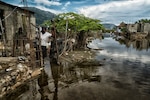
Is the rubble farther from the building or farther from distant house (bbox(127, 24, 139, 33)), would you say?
distant house (bbox(127, 24, 139, 33))

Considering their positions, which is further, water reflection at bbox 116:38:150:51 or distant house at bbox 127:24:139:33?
distant house at bbox 127:24:139:33

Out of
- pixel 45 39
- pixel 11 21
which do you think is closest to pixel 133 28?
pixel 11 21

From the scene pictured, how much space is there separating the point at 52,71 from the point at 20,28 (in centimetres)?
1049

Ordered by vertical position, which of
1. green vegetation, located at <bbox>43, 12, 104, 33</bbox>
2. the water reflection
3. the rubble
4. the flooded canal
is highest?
green vegetation, located at <bbox>43, 12, 104, 33</bbox>

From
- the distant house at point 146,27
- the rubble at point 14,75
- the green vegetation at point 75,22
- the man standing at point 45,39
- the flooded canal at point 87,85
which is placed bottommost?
the flooded canal at point 87,85

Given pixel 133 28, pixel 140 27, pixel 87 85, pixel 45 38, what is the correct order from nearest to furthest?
1. pixel 87 85
2. pixel 45 38
3. pixel 140 27
4. pixel 133 28

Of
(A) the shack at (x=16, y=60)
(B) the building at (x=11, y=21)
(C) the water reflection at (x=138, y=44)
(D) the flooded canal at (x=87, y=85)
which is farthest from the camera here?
(C) the water reflection at (x=138, y=44)

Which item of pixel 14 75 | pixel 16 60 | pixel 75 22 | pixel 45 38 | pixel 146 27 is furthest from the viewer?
pixel 146 27

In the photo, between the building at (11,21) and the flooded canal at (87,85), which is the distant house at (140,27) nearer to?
the building at (11,21)

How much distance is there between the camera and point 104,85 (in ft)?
25.1

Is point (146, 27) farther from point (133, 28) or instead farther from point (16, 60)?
point (16, 60)

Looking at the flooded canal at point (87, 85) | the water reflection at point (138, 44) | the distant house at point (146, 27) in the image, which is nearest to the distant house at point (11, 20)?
the flooded canal at point (87, 85)

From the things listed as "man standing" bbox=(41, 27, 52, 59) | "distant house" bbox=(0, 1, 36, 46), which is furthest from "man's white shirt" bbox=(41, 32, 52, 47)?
"distant house" bbox=(0, 1, 36, 46)

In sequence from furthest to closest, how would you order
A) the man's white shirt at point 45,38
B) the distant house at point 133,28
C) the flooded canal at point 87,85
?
the distant house at point 133,28 → the man's white shirt at point 45,38 → the flooded canal at point 87,85
